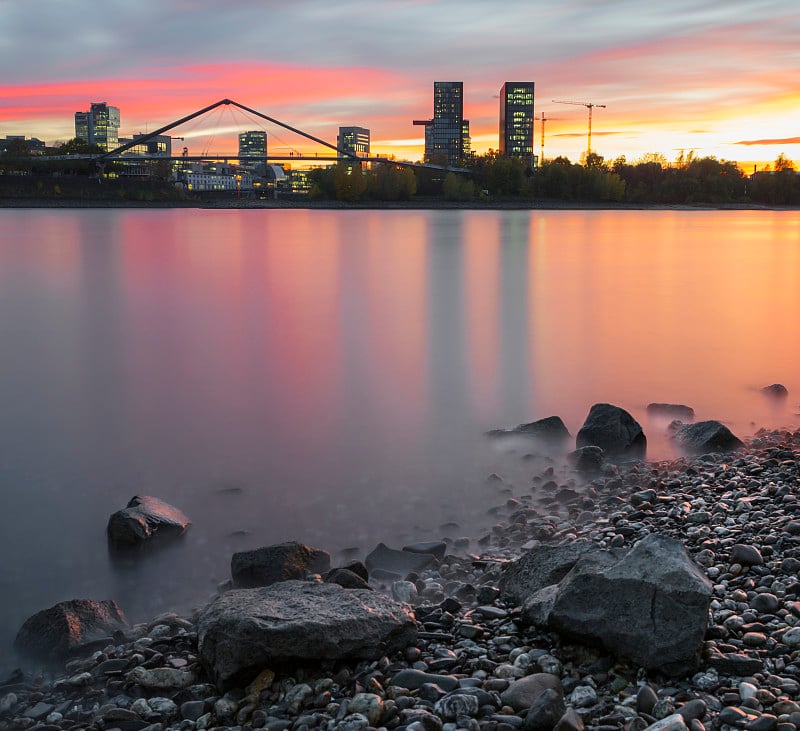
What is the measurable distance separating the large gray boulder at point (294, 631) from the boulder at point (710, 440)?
4.27 metres

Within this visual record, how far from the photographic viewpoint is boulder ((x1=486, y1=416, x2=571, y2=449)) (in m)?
7.77

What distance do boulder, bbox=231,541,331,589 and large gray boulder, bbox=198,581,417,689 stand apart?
2.95ft

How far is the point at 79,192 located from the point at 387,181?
145 feet

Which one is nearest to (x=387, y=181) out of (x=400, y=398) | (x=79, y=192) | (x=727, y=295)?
(x=79, y=192)

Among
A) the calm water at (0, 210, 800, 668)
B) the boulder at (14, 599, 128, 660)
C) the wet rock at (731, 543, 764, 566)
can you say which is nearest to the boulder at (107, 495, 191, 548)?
the calm water at (0, 210, 800, 668)

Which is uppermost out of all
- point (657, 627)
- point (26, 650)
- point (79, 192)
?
point (79, 192)

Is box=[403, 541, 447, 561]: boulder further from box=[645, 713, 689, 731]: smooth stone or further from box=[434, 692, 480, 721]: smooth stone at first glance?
box=[645, 713, 689, 731]: smooth stone

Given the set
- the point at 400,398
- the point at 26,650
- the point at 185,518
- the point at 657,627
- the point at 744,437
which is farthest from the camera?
the point at 400,398

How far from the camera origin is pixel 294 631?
3.54m

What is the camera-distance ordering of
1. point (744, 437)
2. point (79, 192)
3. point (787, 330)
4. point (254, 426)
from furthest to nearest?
point (79, 192) → point (787, 330) → point (254, 426) → point (744, 437)

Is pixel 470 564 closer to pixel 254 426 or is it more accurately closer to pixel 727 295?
pixel 254 426

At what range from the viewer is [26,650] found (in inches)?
167

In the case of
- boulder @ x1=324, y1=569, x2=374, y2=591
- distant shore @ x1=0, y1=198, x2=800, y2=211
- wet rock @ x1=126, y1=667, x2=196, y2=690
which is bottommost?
wet rock @ x1=126, y1=667, x2=196, y2=690

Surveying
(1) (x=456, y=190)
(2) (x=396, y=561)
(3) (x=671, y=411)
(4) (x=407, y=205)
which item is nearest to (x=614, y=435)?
(3) (x=671, y=411)
